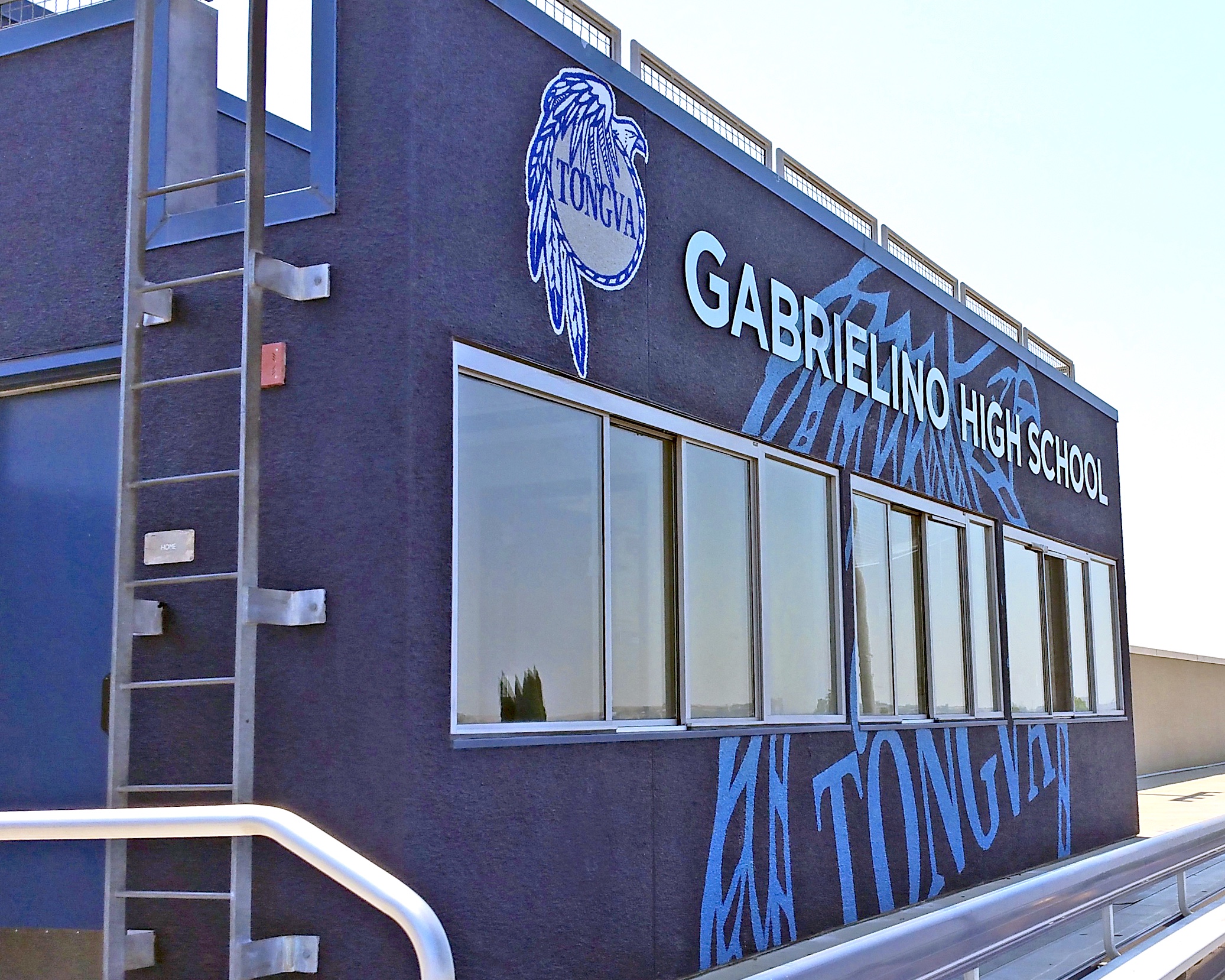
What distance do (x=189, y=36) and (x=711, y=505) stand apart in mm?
3711

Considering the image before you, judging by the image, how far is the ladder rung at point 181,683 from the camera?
18.2 feet

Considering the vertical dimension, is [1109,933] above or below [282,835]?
below

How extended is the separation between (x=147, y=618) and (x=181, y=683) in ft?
1.99

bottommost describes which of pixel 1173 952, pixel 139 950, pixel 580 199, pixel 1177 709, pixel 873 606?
pixel 1173 952

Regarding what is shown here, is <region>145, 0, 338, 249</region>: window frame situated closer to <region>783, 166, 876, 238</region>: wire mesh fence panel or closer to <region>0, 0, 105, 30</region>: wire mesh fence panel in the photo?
<region>0, 0, 105, 30</region>: wire mesh fence panel

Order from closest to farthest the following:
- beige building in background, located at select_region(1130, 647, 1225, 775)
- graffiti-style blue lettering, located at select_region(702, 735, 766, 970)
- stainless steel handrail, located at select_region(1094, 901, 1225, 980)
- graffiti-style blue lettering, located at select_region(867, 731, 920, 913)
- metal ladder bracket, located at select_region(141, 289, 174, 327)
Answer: metal ladder bracket, located at select_region(141, 289, 174, 327), stainless steel handrail, located at select_region(1094, 901, 1225, 980), graffiti-style blue lettering, located at select_region(702, 735, 766, 970), graffiti-style blue lettering, located at select_region(867, 731, 920, 913), beige building in background, located at select_region(1130, 647, 1225, 775)

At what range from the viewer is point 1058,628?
47.4ft

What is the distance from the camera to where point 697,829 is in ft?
24.8

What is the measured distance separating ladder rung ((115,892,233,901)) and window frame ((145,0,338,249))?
2.77m

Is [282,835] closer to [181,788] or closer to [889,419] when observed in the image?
[181,788]

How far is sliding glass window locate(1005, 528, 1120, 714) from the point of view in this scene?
43.6ft

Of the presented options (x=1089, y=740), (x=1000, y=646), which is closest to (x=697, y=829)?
(x=1000, y=646)

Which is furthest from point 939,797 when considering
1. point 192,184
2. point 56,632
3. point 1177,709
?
point 1177,709

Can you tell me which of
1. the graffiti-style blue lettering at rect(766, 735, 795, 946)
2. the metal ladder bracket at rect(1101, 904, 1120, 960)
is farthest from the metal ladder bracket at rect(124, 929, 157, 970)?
the metal ladder bracket at rect(1101, 904, 1120, 960)
